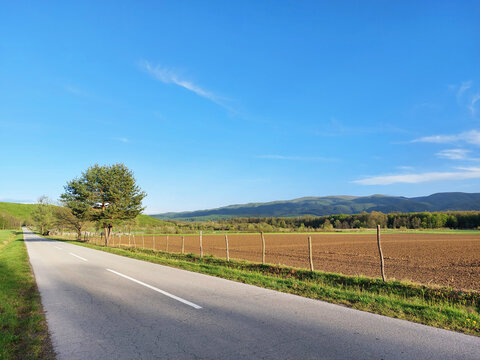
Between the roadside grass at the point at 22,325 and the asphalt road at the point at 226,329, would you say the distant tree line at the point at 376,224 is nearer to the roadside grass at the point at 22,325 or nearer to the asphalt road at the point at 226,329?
the roadside grass at the point at 22,325

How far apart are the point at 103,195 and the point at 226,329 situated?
1366 inches

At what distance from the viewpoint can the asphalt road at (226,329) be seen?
420 cm

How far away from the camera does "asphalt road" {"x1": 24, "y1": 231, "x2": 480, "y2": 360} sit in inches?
165

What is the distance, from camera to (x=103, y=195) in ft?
117

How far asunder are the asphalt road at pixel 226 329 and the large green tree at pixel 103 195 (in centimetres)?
2819

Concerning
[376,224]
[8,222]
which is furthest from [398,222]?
[8,222]

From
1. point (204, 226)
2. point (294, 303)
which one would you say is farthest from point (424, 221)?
point (294, 303)

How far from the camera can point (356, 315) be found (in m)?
6.13

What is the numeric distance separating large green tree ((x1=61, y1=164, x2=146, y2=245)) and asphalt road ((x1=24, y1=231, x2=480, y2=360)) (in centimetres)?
2819

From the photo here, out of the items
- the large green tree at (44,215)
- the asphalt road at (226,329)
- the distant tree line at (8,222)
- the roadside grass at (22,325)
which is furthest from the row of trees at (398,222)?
the asphalt road at (226,329)

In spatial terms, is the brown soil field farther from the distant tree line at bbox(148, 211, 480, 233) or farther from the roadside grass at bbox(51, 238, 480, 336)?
the distant tree line at bbox(148, 211, 480, 233)

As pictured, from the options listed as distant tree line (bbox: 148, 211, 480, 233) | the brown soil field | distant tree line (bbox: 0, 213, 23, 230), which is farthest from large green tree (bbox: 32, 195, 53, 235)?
distant tree line (bbox: 0, 213, 23, 230)

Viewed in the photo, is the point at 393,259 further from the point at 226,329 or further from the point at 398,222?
the point at 398,222

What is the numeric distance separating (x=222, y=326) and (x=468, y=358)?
3.69 metres
